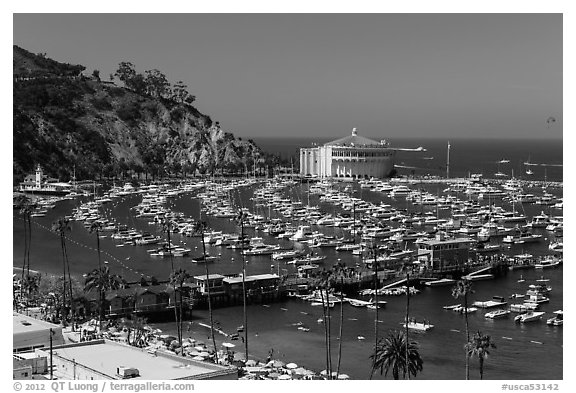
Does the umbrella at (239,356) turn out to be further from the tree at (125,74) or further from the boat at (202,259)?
the tree at (125,74)

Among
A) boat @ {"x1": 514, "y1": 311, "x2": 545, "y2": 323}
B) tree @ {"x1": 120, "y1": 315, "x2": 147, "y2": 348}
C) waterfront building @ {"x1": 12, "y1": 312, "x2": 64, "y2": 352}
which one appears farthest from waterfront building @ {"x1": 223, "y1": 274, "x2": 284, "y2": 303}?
waterfront building @ {"x1": 12, "y1": 312, "x2": 64, "y2": 352}

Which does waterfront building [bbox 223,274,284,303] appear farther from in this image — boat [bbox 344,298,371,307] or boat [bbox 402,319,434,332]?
boat [bbox 402,319,434,332]

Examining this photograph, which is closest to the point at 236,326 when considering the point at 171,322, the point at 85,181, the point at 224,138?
the point at 171,322

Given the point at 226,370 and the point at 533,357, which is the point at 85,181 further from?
the point at 226,370

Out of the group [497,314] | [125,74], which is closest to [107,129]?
[125,74]

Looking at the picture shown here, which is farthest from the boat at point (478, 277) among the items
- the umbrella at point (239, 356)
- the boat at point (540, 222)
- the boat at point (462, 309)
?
the boat at point (540, 222)

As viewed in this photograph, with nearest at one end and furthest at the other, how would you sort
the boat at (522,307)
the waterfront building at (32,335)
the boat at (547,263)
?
1. the waterfront building at (32,335)
2. the boat at (522,307)
3. the boat at (547,263)
